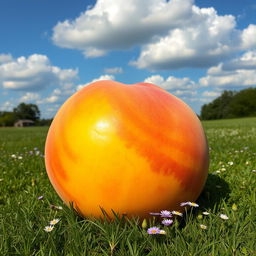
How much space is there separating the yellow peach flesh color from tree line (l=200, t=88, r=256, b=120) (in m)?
94.8

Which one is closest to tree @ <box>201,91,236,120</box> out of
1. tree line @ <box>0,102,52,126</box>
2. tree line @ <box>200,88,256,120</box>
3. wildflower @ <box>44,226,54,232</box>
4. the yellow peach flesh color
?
tree line @ <box>200,88,256,120</box>

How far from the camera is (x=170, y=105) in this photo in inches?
111

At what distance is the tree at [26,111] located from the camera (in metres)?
136

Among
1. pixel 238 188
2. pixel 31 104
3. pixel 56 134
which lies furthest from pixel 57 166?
pixel 31 104

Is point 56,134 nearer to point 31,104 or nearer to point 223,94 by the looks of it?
point 223,94

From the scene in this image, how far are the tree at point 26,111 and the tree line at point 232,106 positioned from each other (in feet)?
240

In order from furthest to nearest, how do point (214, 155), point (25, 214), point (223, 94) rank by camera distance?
point (223, 94) → point (214, 155) → point (25, 214)

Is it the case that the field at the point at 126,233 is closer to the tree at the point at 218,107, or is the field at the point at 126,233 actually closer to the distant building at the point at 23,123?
the tree at the point at 218,107

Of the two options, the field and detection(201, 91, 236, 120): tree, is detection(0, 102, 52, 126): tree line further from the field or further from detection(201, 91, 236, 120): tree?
the field

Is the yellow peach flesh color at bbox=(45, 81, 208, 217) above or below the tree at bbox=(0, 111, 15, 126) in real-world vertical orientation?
below

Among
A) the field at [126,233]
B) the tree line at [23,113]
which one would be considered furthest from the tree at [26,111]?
the field at [126,233]

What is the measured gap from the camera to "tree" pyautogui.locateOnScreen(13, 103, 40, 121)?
13631 cm

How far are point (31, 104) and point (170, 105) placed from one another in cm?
14478

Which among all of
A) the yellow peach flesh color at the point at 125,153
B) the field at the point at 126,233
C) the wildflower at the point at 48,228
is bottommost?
the field at the point at 126,233
